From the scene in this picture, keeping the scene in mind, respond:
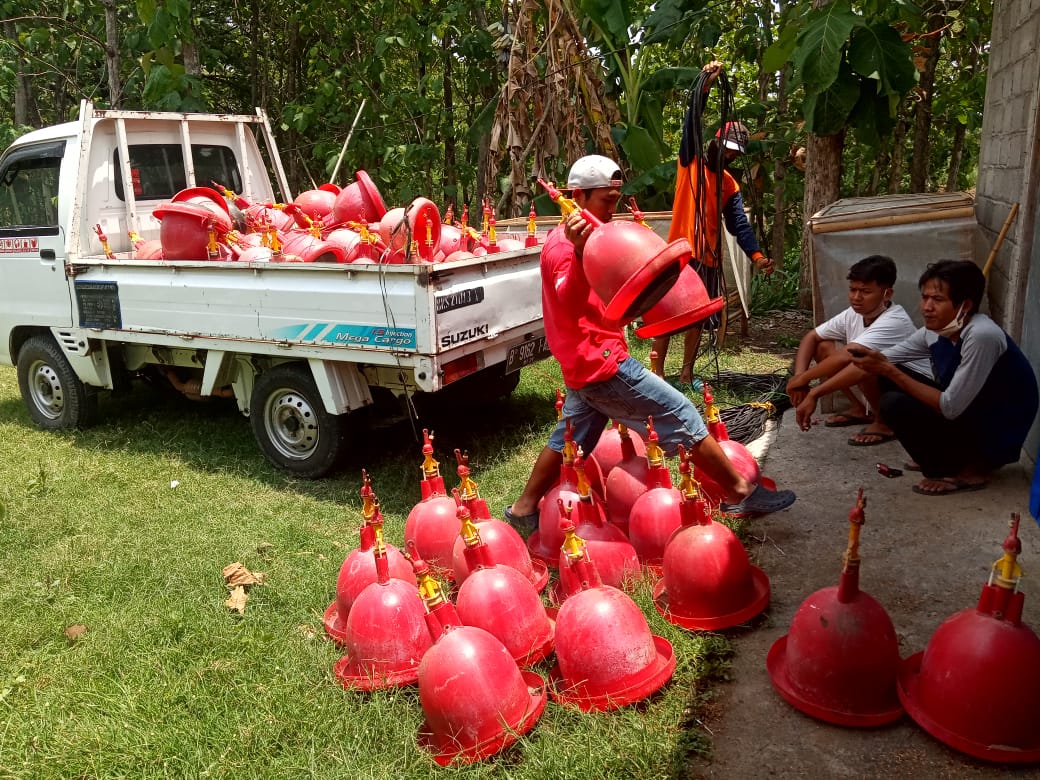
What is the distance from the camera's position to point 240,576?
12.9 ft

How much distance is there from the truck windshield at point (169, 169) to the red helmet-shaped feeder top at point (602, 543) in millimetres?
4778

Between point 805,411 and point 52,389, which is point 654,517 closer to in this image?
point 805,411

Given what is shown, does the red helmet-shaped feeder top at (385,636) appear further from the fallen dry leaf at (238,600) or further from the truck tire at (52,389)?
the truck tire at (52,389)

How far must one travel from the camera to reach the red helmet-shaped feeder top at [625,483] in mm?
3844

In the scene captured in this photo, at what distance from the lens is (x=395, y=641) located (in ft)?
9.45

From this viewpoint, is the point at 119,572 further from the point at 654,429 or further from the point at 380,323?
the point at 654,429

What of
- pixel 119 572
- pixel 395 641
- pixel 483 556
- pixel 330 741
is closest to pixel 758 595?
pixel 483 556

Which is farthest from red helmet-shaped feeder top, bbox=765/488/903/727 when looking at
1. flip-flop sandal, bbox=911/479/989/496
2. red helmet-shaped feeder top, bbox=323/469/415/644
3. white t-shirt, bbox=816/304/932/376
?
white t-shirt, bbox=816/304/932/376

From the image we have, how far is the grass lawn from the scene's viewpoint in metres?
2.63

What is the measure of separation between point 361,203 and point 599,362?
9.48 feet

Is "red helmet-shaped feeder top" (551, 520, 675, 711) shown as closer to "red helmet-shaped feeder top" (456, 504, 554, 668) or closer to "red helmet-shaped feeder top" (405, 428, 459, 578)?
"red helmet-shaped feeder top" (456, 504, 554, 668)

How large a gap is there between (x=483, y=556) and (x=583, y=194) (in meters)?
1.57

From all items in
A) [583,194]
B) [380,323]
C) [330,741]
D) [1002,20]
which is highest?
[1002,20]

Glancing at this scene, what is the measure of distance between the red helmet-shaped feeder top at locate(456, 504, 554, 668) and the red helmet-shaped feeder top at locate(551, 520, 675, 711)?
0.57 feet
